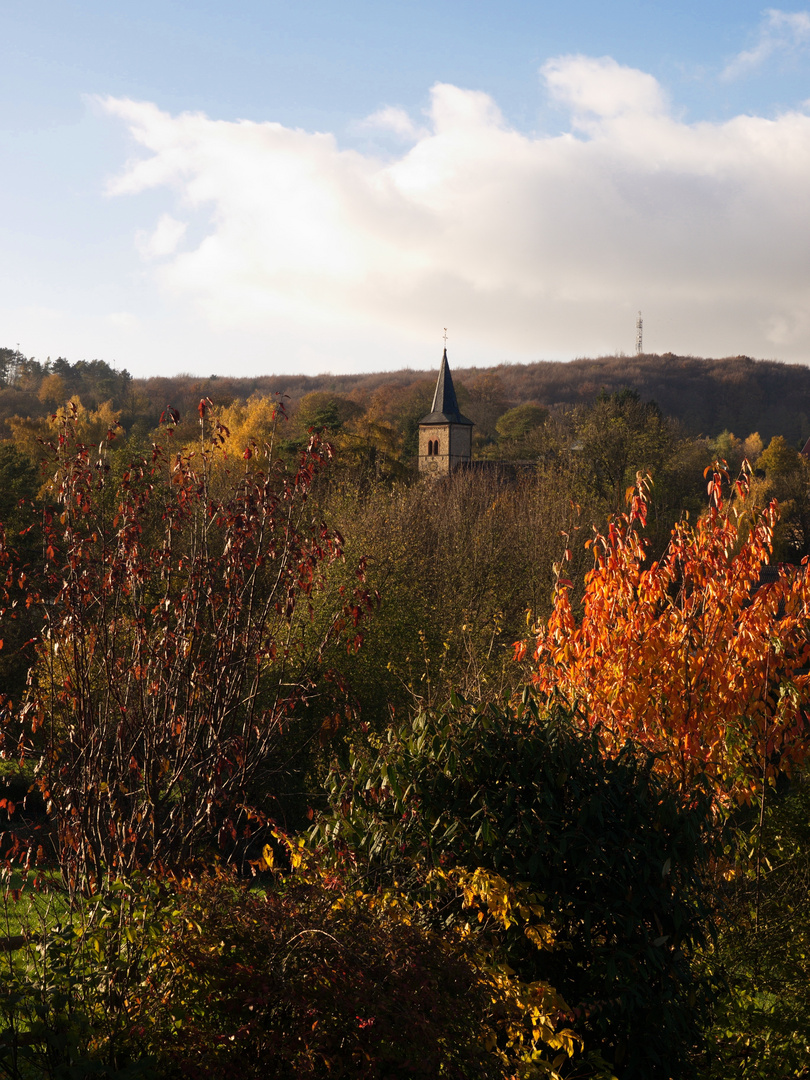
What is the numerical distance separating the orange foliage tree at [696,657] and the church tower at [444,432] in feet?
125

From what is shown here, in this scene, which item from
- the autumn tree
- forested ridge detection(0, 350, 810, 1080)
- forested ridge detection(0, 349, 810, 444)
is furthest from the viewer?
forested ridge detection(0, 349, 810, 444)

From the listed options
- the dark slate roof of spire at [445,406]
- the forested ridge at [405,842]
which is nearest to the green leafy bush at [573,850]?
the forested ridge at [405,842]

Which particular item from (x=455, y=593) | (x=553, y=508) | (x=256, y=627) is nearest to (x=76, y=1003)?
(x=256, y=627)

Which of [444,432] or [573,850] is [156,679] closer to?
[573,850]

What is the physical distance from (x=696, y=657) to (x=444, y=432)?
1572 inches

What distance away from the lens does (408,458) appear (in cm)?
4869

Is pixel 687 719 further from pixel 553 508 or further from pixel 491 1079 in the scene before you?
pixel 553 508

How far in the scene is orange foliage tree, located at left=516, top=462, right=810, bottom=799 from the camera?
6.57m

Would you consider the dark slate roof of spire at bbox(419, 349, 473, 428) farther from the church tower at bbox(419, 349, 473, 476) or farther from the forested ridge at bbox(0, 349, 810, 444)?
the forested ridge at bbox(0, 349, 810, 444)

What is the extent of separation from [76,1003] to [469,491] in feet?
77.7

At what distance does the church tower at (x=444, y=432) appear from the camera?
151 feet

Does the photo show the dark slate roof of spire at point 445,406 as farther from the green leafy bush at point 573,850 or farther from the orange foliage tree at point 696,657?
the green leafy bush at point 573,850

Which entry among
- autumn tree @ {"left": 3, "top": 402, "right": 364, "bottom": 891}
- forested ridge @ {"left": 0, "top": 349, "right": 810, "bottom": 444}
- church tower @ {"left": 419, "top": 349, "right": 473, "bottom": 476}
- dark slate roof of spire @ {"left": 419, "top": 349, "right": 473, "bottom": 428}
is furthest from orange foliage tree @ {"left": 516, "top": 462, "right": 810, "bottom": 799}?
forested ridge @ {"left": 0, "top": 349, "right": 810, "bottom": 444}

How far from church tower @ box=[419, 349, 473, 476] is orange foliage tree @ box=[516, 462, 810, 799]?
38.2 meters
